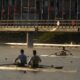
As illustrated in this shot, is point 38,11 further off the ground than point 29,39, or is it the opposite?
point 38,11

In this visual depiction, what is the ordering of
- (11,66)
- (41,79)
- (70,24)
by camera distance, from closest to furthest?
1. (41,79)
2. (11,66)
3. (70,24)

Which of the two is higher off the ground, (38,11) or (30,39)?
(38,11)

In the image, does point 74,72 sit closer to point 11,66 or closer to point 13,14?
point 11,66

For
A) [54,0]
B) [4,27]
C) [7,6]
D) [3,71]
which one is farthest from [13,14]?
[3,71]

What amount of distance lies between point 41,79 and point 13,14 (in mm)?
45609

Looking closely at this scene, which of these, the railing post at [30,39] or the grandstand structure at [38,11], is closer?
the railing post at [30,39]

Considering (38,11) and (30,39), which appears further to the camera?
(38,11)

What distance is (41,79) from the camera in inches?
1217

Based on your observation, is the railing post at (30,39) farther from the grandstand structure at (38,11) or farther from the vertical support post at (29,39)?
the grandstand structure at (38,11)

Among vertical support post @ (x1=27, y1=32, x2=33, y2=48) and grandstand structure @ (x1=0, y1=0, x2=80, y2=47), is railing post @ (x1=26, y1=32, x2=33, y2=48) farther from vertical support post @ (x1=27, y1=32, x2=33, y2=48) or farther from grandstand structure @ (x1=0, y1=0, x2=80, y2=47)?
grandstand structure @ (x1=0, y1=0, x2=80, y2=47)

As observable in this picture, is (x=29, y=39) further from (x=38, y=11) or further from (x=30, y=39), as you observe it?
(x=38, y=11)

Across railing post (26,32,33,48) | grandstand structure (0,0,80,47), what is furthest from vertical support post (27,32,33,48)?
grandstand structure (0,0,80,47)

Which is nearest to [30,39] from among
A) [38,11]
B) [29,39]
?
[29,39]

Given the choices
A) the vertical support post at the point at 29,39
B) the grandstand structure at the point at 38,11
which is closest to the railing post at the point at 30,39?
the vertical support post at the point at 29,39
